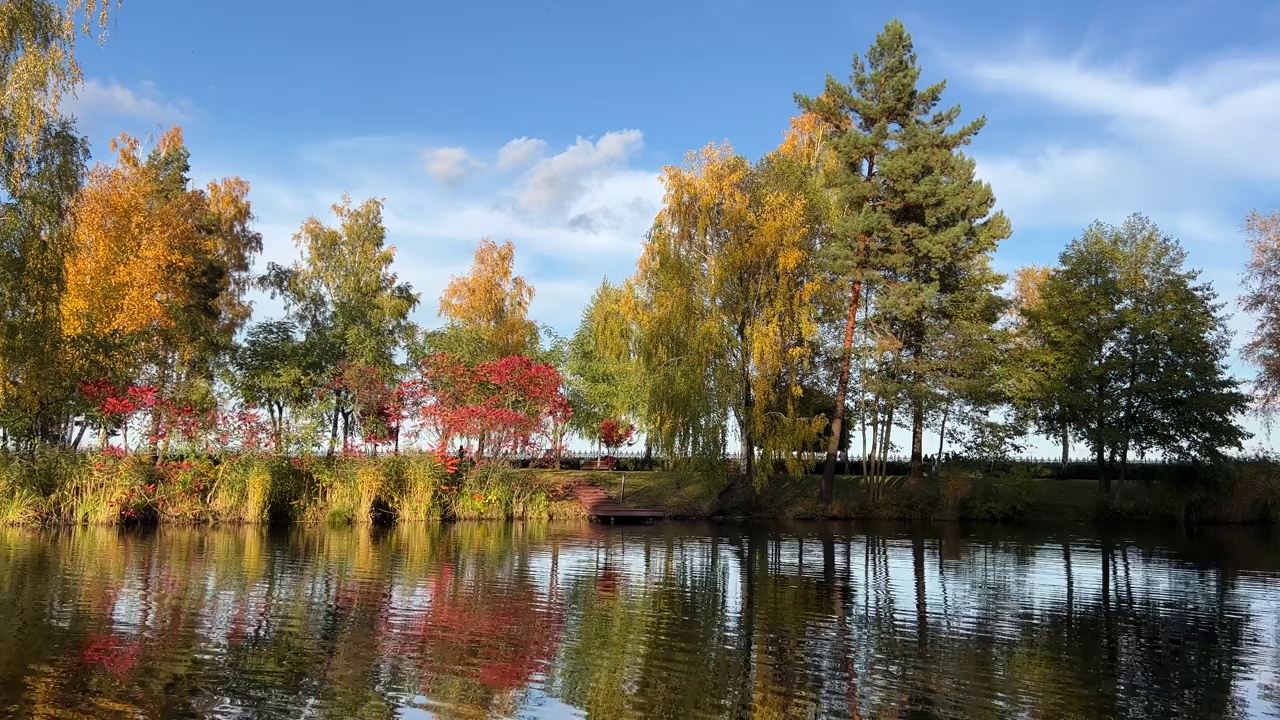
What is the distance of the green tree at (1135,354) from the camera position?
126 ft

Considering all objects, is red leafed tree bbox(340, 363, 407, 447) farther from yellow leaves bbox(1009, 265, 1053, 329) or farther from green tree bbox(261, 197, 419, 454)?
yellow leaves bbox(1009, 265, 1053, 329)

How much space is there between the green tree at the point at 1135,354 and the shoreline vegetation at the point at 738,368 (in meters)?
0.12

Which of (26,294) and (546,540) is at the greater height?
(26,294)

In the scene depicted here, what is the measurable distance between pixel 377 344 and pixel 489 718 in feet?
114

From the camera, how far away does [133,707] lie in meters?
7.98

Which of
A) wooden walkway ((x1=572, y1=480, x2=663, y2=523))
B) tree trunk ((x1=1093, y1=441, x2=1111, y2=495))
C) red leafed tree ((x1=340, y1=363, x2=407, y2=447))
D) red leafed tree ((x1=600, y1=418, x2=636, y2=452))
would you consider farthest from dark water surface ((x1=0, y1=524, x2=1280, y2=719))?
red leafed tree ((x1=600, y1=418, x2=636, y2=452))

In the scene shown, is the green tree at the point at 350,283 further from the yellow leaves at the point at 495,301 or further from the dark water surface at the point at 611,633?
the dark water surface at the point at 611,633

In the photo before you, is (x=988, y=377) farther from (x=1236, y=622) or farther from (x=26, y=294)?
(x=26, y=294)

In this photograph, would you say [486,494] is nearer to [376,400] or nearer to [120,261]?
[376,400]

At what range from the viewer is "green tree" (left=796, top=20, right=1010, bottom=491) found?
3534 cm

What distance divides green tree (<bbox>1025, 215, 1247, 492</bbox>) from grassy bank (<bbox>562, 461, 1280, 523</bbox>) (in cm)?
157

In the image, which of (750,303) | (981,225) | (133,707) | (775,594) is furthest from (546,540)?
(981,225)

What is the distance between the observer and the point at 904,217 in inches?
1483

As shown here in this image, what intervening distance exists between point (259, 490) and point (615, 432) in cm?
2589
